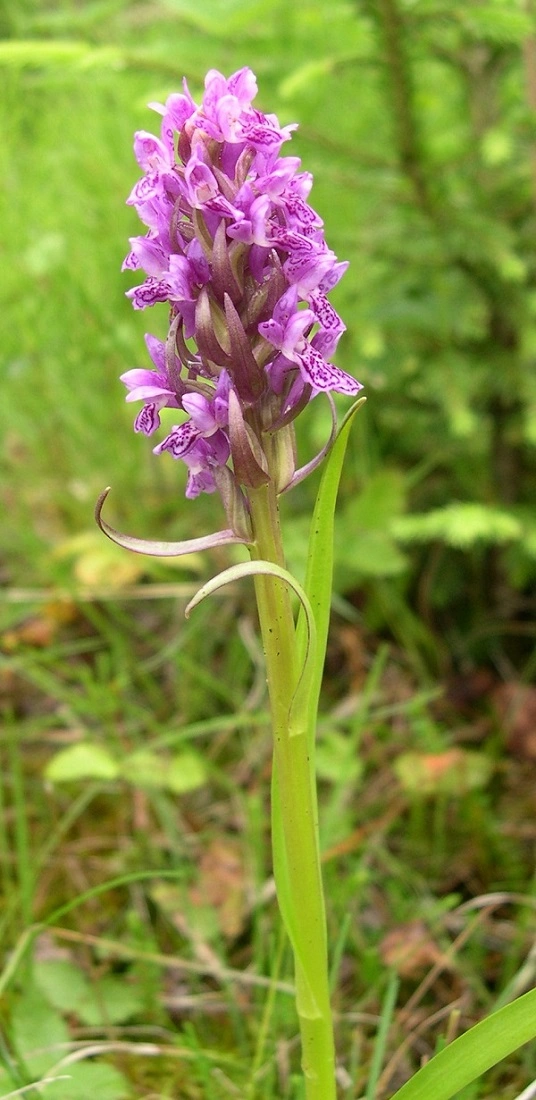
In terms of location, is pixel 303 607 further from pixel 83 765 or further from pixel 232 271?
pixel 83 765

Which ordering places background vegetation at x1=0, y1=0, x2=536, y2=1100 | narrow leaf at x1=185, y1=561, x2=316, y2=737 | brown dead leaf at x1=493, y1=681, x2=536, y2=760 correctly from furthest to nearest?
1. brown dead leaf at x1=493, y1=681, x2=536, y2=760
2. background vegetation at x1=0, y1=0, x2=536, y2=1100
3. narrow leaf at x1=185, y1=561, x2=316, y2=737

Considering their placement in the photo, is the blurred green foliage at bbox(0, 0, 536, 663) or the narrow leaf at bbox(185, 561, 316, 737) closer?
the narrow leaf at bbox(185, 561, 316, 737)

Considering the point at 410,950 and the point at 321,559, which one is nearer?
the point at 321,559

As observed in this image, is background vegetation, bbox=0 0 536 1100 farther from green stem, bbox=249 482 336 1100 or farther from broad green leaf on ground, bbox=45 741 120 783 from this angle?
green stem, bbox=249 482 336 1100

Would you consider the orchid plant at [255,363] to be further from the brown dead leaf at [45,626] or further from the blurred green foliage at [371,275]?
the brown dead leaf at [45,626]

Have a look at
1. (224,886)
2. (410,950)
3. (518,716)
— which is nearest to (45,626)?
(224,886)

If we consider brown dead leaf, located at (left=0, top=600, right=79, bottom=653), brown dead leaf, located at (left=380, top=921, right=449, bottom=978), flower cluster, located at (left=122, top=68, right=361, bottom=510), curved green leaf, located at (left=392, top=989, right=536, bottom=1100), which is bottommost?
brown dead leaf, located at (left=380, top=921, right=449, bottom=978)

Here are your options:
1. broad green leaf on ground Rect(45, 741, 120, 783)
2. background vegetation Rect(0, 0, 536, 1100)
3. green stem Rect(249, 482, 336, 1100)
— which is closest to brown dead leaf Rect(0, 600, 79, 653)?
background vegetation Rect(0, 0, 536, 1100)
